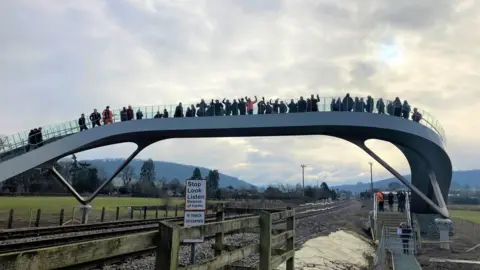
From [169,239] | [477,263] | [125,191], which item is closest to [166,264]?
[169,239]

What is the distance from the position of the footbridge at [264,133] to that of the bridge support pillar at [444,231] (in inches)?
44.6

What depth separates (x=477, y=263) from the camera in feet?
61.6

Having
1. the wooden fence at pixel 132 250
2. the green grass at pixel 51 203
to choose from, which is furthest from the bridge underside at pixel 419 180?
the wooden fence at pixel 132 250

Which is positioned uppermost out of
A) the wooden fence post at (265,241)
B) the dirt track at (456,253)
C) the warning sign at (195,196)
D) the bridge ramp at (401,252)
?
the warning sign at (195,196)

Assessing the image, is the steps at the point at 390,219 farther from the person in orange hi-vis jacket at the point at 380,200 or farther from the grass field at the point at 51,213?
the grass field at the point at 51,213

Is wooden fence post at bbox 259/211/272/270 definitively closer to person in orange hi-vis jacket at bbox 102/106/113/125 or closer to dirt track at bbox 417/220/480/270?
dirt track at bbox 417/220/480/270

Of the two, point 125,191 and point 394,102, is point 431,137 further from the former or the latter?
point 125,191

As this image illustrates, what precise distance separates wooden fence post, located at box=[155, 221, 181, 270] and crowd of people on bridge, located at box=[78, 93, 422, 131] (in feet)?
80.0

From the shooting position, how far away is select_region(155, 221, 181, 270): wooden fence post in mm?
3547

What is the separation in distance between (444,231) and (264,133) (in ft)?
43.8

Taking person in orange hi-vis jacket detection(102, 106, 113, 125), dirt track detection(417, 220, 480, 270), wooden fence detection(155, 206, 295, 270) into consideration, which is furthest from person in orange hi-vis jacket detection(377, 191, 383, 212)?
wooden fence detection(155, 206, 295, 270)

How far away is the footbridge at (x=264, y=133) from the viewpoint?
26703 millimetres

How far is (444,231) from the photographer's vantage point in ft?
86.2

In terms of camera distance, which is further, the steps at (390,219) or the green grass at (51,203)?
the green grass at (51,203)
